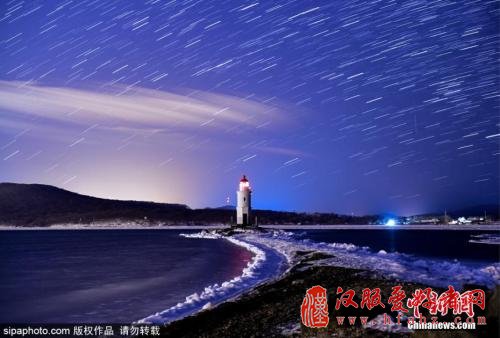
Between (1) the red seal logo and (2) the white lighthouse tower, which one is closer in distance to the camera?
(1) the red seal logo

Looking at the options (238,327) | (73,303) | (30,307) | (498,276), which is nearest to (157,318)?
(238,327)

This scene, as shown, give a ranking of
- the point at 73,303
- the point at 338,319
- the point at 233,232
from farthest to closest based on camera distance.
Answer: the point at 233,232 < the point at 73,303 < the point at 338,319

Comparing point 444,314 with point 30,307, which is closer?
point 444,314

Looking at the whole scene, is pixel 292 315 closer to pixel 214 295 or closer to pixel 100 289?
pixel 214 295

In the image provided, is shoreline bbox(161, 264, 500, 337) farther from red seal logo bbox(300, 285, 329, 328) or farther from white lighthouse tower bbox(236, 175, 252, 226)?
white lighthouse tower bbox(236, 175, 252, 226)

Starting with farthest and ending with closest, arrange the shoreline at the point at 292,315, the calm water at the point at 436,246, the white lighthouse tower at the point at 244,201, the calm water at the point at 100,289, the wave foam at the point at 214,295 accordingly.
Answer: the white lighthouse tower at the point at 244,201 → the calm water at the point at 436,246 → the calm water at the point at 100,289 → the wave foam at the point at 214,295 → the shoreline at the point at 292,315

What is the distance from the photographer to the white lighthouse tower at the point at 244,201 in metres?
79.4

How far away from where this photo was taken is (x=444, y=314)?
905 centimetres

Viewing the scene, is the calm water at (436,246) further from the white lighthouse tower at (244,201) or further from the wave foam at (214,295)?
the wave foam at (214,295)

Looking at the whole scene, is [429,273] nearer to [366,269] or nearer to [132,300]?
[366,269]

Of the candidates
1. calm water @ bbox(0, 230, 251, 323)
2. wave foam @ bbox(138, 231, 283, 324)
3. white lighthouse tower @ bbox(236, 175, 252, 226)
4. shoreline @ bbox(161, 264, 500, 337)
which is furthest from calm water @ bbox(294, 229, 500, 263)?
shoreline @ bbox(161, 264, 500, 337)

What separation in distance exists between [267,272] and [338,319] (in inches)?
609

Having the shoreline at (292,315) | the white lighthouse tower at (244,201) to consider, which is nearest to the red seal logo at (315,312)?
the shoreline at (292,315)

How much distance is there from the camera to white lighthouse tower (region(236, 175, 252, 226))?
79.4 metres
